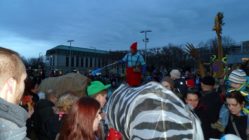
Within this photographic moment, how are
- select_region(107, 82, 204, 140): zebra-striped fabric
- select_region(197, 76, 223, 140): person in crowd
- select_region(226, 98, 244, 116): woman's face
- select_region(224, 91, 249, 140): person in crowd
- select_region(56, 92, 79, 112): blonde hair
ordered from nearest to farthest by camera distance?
select_region(107, 82, 204, 140): zebra-striped fabric < select_region(56, 92, 79, 112): blonde hair < select_region(224, 91, 249, 140): person in crowd < select_region(226, 98, 244, 116): woman's face < select_region(197, 76, 223, 140): person in crowd

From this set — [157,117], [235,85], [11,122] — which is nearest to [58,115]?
[235,85]

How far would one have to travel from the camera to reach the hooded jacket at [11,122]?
1.65 meters

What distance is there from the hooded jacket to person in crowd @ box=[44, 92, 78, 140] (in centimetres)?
291

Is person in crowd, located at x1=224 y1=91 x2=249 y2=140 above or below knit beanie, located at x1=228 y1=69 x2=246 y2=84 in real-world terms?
below

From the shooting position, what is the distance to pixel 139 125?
222cm

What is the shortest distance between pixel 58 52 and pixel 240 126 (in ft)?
281

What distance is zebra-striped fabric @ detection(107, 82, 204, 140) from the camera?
212cm

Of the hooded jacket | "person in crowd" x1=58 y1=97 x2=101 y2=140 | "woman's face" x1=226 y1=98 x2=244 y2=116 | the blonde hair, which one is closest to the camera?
the hooded jacket

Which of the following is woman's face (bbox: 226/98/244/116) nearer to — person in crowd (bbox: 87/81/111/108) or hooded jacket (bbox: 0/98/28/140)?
person in crowd (bbox: 87/81/111/108)

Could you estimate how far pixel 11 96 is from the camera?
1800mm

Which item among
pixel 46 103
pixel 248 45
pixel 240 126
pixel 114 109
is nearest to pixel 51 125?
pixel 46 103

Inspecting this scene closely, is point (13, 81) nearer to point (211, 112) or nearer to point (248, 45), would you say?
point (211, 112)

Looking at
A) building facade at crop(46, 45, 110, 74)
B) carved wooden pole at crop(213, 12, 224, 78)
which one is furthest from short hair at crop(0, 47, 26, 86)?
building facade at crop(46, 45, 110, 74)

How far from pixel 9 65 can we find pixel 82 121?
4.55ft
